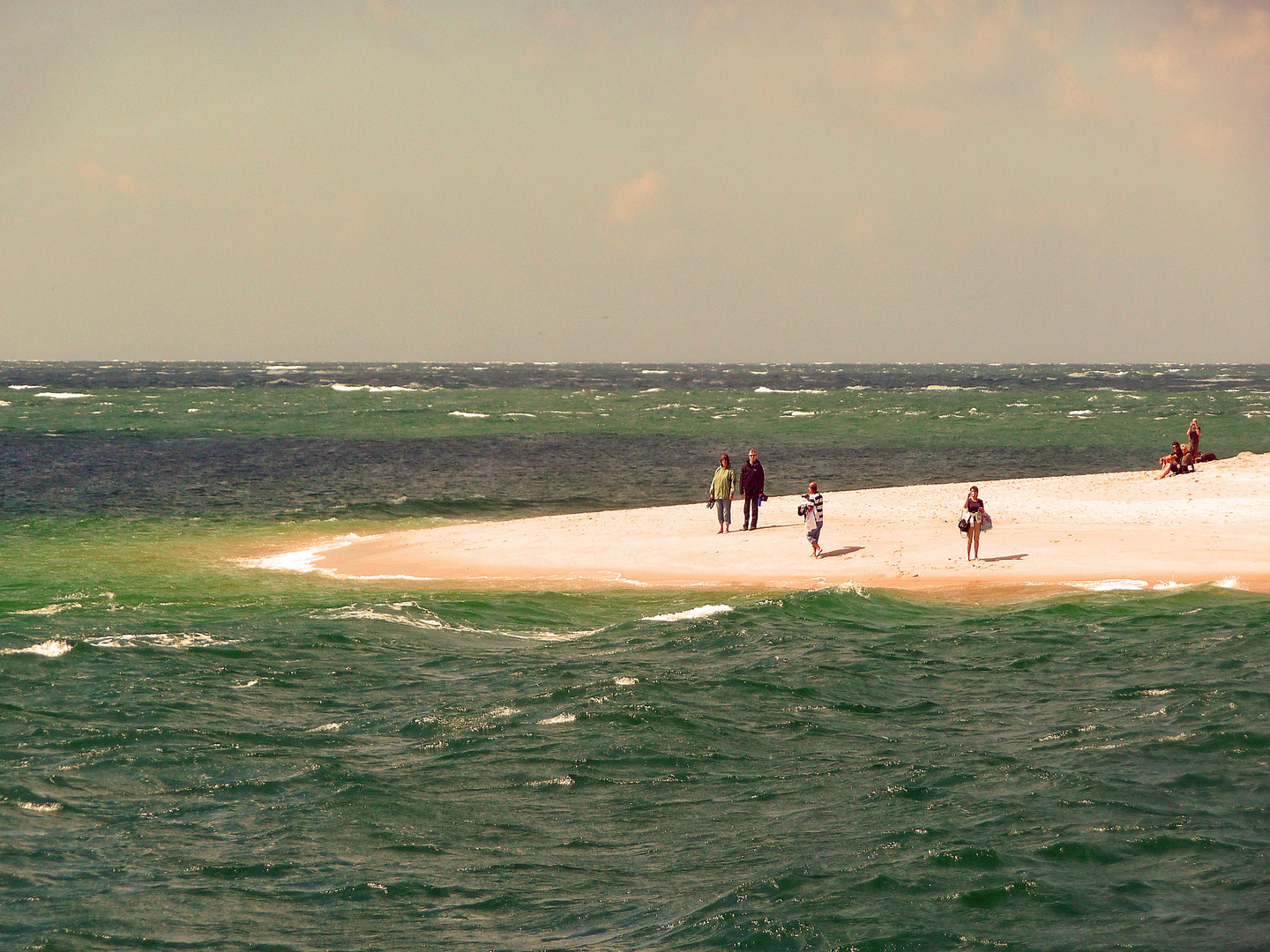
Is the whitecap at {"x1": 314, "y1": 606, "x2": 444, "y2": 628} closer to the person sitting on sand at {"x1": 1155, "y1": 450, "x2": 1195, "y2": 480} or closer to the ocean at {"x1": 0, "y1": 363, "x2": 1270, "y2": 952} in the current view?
the ocean at {"x1": 0, "y1": 363, "x2": 1270, "y2": 952}

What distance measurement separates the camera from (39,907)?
10289mm

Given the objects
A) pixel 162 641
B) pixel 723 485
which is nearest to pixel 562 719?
pixel 162 641

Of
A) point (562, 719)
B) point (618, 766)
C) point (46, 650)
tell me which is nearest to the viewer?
point (618, 766)

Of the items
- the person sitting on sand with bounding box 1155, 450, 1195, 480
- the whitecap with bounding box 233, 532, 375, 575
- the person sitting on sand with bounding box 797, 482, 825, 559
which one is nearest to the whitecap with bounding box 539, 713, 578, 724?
the person sitting on sand with bounding box 797, 482, 825, 559

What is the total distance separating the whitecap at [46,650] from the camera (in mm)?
19438

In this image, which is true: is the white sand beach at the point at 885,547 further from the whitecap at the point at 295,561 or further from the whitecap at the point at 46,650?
the whitecap at the point at 46,650

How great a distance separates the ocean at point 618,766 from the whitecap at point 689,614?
0.13 metres

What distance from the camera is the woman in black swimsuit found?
2511 cm

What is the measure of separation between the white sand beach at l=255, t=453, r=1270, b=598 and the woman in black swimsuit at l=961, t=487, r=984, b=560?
47 cm

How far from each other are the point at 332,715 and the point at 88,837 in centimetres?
458

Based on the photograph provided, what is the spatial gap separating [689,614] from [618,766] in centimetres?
823

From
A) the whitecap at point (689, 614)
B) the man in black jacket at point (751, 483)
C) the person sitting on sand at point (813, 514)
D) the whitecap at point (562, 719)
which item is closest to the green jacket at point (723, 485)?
the man in black jacket at point (751, 483)

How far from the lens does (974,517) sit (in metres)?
25.4

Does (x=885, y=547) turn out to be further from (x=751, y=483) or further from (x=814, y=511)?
(x=751, y=483)
